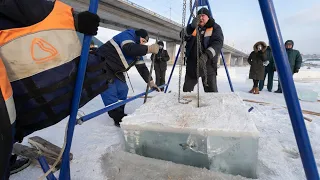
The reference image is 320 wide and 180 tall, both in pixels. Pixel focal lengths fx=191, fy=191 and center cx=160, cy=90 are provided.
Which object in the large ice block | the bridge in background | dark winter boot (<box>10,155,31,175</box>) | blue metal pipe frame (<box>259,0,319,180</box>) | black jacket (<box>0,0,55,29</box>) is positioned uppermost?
the bridge in background

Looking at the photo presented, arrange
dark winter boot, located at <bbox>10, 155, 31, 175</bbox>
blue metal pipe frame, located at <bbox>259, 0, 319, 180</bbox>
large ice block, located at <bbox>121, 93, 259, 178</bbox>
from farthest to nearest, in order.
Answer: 1. dark winter boot, located at <bbox>10, 155, 31, 175</bbox>
2. large ice block, located at <bbox>121, 93, 259, 178</bbox>
3. blue metal pipe frame, located at <bbox>259, 0, 319, 180</bbox>

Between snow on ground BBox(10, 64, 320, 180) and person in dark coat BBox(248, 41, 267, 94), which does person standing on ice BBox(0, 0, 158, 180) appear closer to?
snow on ground BBox(10, 64, 320, 180)

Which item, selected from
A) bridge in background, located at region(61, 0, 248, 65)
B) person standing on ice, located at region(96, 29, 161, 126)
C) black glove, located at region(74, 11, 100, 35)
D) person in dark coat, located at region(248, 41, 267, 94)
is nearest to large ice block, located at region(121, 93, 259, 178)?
black glove, located at region(74, 11, 100, 35)

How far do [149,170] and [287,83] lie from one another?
1.08m

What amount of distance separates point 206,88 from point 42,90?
262 cm

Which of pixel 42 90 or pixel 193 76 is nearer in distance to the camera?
pixel 42 90

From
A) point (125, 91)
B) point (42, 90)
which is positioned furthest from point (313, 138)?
point (42, 90)

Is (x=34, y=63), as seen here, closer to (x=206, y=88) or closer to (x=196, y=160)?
(x=196, y=160)

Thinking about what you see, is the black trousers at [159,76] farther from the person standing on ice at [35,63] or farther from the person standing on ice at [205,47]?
the person standing on ice at [35,63]

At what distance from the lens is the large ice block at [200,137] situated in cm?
124

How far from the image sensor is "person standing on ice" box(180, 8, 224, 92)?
8.96 feet

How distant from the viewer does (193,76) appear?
3070mm

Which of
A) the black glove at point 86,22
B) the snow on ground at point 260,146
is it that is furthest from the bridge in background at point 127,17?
the black glove at point 86,22

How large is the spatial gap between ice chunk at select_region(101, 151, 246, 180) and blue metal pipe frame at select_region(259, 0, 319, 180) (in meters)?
0.69
